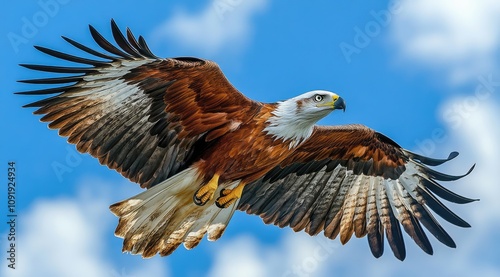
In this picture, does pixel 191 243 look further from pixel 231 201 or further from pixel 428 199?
pixel 428 199

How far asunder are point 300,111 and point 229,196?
1.54 meters

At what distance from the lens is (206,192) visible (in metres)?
13.2

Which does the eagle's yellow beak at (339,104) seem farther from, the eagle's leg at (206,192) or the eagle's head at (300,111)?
the eagle's leg at (206,192)

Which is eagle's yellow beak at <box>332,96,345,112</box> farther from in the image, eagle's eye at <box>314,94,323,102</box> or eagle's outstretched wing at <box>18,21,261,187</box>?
eagle's outstretched wing at <box>18,21,261,187</box>

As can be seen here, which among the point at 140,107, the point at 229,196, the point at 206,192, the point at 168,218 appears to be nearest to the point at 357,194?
the point at 229,196

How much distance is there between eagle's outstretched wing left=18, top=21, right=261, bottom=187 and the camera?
12.3 meters

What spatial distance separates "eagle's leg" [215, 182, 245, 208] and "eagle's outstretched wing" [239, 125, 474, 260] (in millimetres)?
969

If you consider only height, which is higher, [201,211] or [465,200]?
[465,200]

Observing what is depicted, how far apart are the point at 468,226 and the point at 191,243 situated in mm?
3868

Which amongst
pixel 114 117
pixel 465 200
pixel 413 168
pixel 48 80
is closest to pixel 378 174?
pixel 413 168

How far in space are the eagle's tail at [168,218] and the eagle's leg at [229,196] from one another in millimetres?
78

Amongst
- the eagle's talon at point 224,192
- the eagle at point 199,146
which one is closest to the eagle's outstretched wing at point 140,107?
the eagle at point 199,146

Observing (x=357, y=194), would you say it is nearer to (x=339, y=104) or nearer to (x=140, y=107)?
(x=339, y=104)

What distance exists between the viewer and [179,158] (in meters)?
13.3
